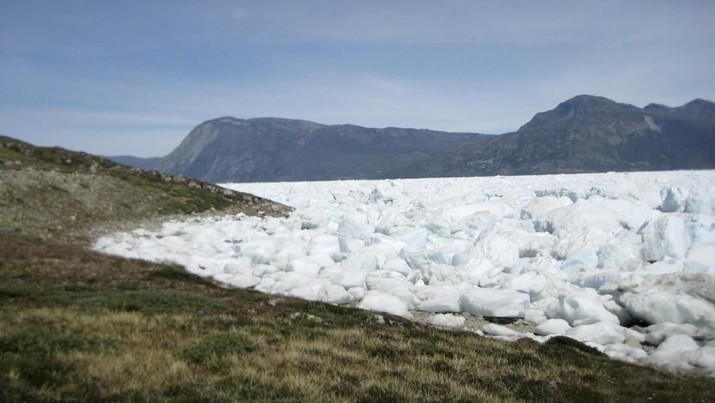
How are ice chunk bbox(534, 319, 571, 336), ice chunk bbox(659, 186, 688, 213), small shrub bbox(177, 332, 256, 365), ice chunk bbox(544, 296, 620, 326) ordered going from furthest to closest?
ice chunk bbox(659, 186, 688, 213) < ice chunk bbox(544, 296, 620, 326) < ice chunk bbox(534, 319, 571, 336) < small shrub bbox(177, 332, 256, 365)

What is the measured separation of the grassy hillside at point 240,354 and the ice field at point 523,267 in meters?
2.66

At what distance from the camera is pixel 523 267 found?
71.7ft

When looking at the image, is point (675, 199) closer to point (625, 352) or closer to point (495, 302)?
point (495, 302)

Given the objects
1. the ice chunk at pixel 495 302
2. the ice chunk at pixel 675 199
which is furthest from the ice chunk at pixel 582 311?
the ice chunk at pixel 675 199

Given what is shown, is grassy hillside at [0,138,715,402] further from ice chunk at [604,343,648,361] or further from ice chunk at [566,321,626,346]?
ice chunk at [566,321,626,346]

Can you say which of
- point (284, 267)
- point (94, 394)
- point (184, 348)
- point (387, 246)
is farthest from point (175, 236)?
point (94, 394)

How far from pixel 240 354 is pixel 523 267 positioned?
53.9 feet

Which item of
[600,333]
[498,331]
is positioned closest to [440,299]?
[498,331]

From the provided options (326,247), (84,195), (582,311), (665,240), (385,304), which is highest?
(84,195)

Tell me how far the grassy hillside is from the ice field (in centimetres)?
266

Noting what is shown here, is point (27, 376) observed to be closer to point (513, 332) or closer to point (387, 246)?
point (513, 332)

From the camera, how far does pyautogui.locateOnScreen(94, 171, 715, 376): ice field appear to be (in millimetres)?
14758

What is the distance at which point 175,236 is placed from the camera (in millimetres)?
32219

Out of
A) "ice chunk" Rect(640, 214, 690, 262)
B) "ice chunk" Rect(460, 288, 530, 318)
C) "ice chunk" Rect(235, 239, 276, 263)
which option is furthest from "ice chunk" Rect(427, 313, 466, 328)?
"ice chunk" Rect(235, 239, 276, 263)
